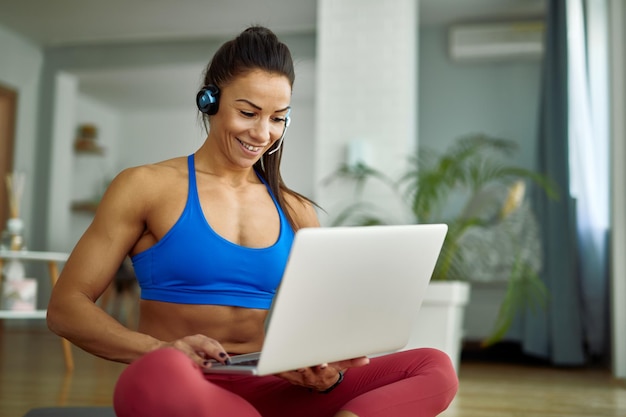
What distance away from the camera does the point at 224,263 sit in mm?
1354

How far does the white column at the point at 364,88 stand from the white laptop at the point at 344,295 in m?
3.06

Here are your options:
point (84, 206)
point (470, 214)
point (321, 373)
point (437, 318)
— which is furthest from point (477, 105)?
point (321, 373)

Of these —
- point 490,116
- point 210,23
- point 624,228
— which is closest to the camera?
point 624,228

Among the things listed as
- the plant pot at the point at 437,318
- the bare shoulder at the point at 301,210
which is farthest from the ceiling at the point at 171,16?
the bare shoulder at the point at 301,210

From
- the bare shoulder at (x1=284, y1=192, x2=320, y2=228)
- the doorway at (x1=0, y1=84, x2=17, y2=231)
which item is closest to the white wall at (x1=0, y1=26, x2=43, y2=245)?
the doorway at (x1=0, y1=84, x2=17, y2=231)

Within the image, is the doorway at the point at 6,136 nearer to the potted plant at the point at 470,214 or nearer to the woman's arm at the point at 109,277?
the potted plant at the point at 470,214

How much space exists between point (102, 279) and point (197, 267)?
0.17m

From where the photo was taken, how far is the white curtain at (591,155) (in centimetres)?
419

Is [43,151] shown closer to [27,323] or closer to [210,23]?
[27,323]

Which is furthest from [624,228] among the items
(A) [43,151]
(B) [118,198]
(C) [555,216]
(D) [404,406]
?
(A) [43,151]

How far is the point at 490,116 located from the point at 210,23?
243 cm

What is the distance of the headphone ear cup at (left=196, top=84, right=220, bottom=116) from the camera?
139 centimetres

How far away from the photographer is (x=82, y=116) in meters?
8.23

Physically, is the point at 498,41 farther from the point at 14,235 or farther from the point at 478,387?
the point at 14,235
